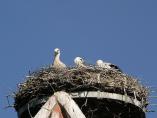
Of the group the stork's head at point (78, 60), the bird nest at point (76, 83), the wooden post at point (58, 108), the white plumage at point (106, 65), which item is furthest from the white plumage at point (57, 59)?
the wooden post at point (58, 108)

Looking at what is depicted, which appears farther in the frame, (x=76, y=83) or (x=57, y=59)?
(x=57, y=59)

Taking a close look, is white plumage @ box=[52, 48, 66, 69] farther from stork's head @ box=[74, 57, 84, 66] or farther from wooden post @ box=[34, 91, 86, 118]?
wooden post @ box=[34, 91, 86, 118]

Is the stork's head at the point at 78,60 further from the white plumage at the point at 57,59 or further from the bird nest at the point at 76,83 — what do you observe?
the bird nest at the point at 76,83

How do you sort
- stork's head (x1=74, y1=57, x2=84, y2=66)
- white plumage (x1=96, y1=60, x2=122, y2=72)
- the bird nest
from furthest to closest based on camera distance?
stork's head (x1=74, y1=57, x2=84, y2=66), white plumage (x1=96, y1=60, x2=122, y2=72), the bird nest

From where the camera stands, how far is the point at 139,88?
16531 mm

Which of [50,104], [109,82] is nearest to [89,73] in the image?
[109,82]

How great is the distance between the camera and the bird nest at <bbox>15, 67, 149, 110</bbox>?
1567 centimetres

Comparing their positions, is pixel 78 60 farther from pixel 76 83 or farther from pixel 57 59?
pixel 76 83

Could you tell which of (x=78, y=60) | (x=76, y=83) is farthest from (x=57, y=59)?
(x=76, y=83)

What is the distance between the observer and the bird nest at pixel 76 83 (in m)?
15.7

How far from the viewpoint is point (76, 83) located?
1580cm

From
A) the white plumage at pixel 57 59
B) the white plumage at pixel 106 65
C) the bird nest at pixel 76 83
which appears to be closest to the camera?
the bird nest at pixel 76 83

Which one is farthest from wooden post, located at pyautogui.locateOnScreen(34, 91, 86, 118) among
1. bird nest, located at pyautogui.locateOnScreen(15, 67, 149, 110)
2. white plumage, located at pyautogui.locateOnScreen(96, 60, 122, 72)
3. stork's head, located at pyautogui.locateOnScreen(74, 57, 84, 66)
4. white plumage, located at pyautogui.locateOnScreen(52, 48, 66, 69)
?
white plumage, located at pyautogui.locateOnScreen(52, 48, 66, 69)

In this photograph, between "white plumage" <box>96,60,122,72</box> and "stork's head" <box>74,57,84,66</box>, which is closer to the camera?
"white plumage" <box>96,60,122,72</box>
